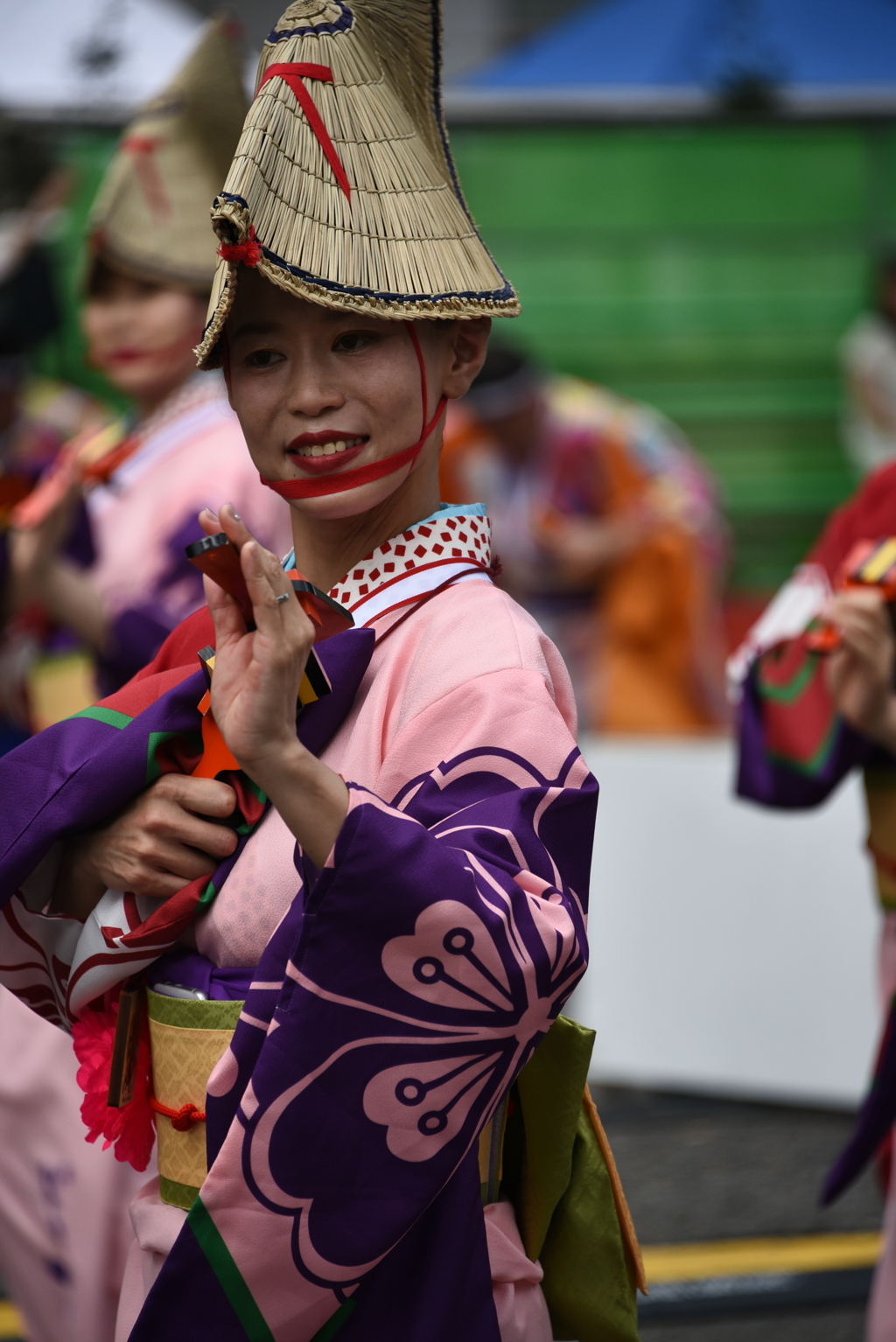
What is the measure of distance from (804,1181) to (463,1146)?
95.2 inches

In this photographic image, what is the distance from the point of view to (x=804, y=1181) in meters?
3.41

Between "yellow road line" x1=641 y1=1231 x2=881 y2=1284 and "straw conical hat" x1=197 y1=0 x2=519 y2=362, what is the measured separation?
2.19m

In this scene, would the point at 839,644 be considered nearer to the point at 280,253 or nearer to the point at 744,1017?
the point at 280,253

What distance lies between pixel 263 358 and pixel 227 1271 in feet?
2.60

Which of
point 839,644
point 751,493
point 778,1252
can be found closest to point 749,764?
point 839,644

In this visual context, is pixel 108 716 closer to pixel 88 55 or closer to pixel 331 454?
pixel 331 454

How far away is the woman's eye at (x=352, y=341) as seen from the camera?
4.53ft

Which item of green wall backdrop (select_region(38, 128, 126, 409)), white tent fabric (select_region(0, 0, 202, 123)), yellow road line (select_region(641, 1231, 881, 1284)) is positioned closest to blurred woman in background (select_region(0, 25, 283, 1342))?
yellow road line (select_region(641, 1231, 881, 1284))

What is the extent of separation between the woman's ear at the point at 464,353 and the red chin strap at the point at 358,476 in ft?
0.21

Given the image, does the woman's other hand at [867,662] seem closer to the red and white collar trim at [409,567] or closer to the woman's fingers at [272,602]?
the red and white collar trim at [409,567]

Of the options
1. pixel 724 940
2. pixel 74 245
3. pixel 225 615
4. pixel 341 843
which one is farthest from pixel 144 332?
pixel 74 245

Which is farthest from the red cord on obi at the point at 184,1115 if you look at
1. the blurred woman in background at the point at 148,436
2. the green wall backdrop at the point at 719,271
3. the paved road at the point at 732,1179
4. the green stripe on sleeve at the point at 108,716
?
the green wall backdrop at the point at 719,271

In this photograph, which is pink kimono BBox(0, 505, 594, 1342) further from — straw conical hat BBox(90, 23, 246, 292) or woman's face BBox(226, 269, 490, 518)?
straw conical hat BBox(90, 23, 246, 292)

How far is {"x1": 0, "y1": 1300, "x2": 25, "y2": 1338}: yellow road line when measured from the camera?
283 centimetres
